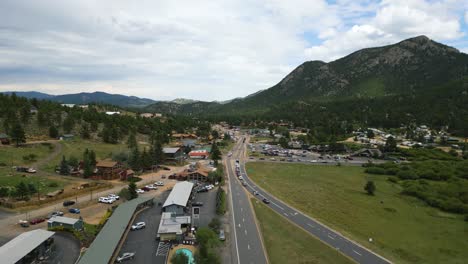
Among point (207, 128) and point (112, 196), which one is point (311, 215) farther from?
point (207, 128)

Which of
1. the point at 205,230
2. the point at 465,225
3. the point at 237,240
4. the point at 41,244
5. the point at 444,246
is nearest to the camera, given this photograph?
the point at 41,244

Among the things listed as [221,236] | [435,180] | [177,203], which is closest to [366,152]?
[435,180]

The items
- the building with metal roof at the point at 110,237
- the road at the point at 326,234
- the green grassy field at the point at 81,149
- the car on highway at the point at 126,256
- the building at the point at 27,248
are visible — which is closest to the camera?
the building at the point at 27,248

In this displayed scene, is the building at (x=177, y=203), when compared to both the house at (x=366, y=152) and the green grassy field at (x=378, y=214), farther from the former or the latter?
the house at (x=366, y=152)

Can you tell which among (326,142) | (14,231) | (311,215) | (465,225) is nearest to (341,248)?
(311,215)

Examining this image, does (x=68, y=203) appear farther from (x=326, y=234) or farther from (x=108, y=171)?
(x=326, y=234)

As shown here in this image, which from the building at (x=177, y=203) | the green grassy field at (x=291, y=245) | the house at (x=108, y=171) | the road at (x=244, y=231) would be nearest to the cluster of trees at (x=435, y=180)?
the green grassy field at (x=291, y=245)
